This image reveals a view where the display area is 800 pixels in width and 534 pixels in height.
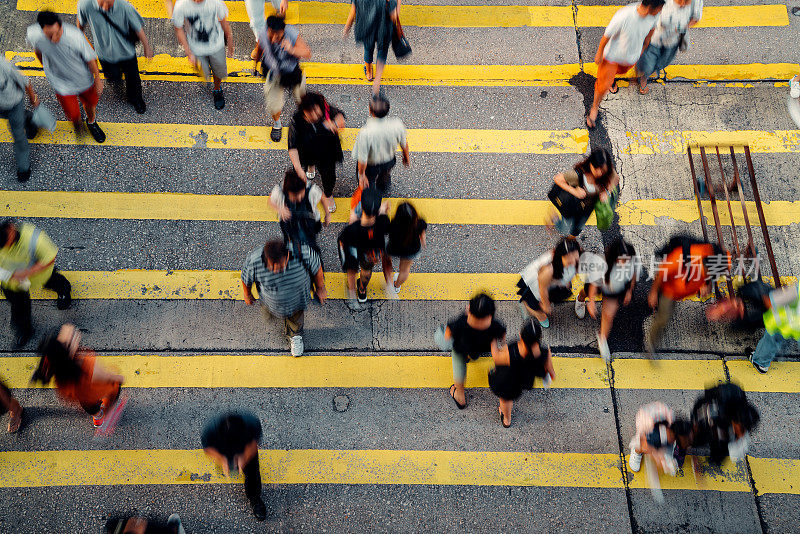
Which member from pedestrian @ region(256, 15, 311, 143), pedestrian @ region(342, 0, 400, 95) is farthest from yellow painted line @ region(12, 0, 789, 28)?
pedestrian @ region(256, 15, 311, 143)

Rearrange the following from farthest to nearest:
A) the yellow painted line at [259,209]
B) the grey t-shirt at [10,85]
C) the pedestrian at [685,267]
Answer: the yellow painted line at [259,209], the grey t-shirt at [10,85], the pedestrian at [685,267]

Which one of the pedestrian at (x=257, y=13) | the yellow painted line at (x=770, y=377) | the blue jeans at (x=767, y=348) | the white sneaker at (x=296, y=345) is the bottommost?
the yellow painted line at (x=770, y=377)

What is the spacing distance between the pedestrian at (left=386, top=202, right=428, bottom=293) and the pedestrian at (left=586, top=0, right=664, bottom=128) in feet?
10.3

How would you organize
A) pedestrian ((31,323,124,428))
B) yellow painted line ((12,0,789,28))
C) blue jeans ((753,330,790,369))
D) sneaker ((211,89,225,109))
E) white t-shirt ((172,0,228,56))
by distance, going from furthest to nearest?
1. yellow painted line ((12,0,789,28))
2. sneaker ((211,89,225,109))
3. white t-shirt ((172,0,228,56))
4. blue jeans ((753,330,790,369))
5. pedestrian ((31,323,124,428))

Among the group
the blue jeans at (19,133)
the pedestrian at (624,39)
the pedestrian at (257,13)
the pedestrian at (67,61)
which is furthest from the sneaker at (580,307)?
the blue jeans at (19,133)

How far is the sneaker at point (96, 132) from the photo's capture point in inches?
286

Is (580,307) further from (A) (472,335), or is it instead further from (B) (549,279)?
(A) (472,335)

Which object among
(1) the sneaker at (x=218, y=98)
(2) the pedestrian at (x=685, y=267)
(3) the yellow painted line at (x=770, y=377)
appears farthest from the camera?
(1) the sneaker at (x=218, y=98)

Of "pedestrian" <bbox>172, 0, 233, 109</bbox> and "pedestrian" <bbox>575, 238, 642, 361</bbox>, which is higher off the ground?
"pedestrian" <bbox>172, 0, 233, 109</bbox>

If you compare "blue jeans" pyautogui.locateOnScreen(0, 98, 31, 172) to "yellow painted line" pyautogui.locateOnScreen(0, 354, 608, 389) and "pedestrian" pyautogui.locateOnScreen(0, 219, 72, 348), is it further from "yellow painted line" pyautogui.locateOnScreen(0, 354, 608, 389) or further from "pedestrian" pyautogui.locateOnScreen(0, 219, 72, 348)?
"yellow painted line" pyautogui.locateOnScreen(0, 354, 608, 389)

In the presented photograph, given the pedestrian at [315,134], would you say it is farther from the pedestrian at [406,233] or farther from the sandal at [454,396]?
the sandal at [454,396]

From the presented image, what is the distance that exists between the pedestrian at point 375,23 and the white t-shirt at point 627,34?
2.33 metres

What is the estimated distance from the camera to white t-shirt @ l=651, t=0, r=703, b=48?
23.3ft

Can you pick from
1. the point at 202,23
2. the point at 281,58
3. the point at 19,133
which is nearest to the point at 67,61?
the point at 19,133
